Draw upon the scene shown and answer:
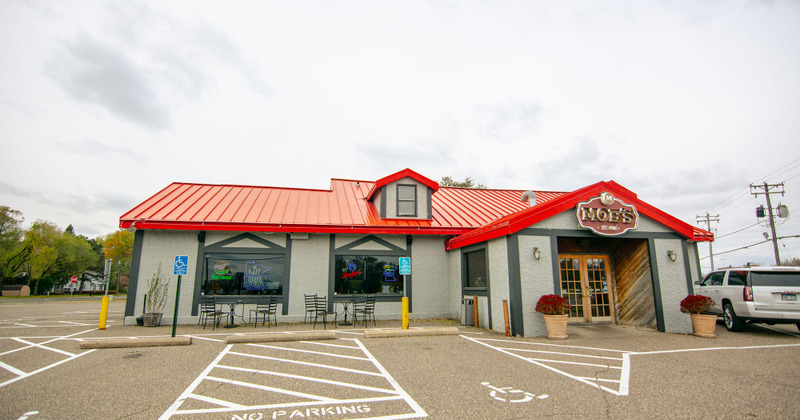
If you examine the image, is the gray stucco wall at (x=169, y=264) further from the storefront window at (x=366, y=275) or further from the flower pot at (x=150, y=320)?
the storefront window at (x=366, y=275)

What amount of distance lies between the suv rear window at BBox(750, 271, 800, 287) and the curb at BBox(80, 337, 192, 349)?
14.8 m

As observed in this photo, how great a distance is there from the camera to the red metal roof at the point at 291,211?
41.6 feet

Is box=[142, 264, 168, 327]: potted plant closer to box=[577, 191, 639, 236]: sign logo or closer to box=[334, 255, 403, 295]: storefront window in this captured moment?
box=[334, 255, 403, 295]: storefront window

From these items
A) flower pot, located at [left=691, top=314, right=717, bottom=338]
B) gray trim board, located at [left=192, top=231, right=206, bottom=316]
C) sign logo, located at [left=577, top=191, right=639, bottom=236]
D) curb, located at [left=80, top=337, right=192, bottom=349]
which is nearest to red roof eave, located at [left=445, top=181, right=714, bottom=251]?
sign logo, located at [left=577, top=191, right=639, bottom=236]

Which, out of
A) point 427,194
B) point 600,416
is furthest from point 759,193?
point 600,416

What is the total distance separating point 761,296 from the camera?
33.4 feet

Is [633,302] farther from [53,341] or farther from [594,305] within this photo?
[53,341]

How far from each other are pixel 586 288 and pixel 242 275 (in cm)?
1140

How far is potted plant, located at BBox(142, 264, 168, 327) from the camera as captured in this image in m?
12.2

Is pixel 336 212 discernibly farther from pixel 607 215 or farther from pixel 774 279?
pixel 774 279

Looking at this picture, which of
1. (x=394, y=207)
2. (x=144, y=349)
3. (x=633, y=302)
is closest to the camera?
(x=144, y=349)

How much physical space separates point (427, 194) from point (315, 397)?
11.2 m

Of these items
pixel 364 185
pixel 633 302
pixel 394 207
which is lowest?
pixel 633 302

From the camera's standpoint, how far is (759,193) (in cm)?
2753
